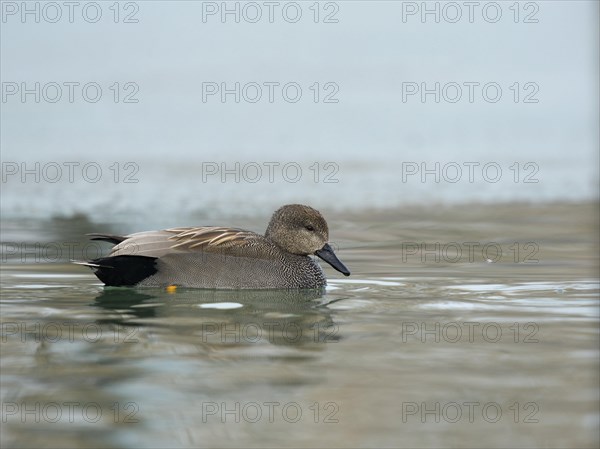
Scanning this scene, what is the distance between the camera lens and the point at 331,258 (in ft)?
27.3

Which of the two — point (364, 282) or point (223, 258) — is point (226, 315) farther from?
point (364, 282)

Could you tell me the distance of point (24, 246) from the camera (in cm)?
991

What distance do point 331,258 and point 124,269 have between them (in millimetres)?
1473

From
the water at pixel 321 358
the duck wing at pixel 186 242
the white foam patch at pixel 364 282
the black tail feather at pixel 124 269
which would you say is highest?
the duck wing at pixel 186 242

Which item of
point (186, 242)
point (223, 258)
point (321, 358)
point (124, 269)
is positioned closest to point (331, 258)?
point (223, 258)

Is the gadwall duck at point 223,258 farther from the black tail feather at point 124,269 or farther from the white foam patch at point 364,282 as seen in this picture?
the white foam patch at point 364,282

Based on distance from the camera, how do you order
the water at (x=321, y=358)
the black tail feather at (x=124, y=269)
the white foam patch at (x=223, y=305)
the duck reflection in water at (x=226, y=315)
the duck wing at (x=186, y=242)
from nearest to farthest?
the water at (x=321, y=358) < the duck reflection in water at (x=226, y=315) < the white foam patch at (x=223, y=305) < the black tail feather at (x=124, y=269) < the duck wing at (x=186, y=242)

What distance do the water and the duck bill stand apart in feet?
0.45

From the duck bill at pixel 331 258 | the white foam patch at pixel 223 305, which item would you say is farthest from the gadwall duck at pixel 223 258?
the white foam patch at pixel 223 305

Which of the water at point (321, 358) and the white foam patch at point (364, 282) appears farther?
the white foam patch at point (364, 282)

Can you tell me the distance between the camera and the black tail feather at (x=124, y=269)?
795cm

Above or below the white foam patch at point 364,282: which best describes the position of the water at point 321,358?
below

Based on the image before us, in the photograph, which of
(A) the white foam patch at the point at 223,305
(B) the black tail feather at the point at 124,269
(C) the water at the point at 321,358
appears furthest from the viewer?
(B) the black tail feather at the point at 124,269

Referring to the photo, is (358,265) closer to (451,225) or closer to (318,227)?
(318,227)
